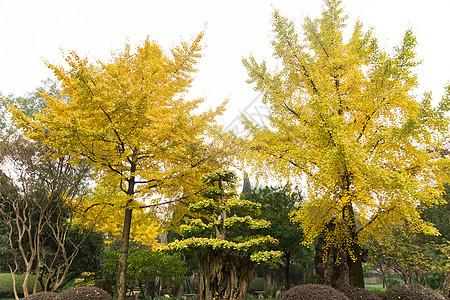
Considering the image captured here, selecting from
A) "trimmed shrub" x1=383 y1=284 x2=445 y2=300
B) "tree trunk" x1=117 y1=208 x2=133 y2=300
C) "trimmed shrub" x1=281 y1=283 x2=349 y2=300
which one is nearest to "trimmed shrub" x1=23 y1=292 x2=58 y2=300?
"tree trunk" x1=117 y1=208 x2=133 y2=300

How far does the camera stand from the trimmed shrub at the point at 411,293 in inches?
261

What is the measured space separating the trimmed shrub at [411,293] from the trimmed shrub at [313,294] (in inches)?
92.2

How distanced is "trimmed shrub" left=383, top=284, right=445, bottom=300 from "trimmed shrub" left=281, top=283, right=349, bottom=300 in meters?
2.34

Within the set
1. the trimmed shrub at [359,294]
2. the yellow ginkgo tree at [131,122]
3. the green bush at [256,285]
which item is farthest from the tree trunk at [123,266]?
the green bush at [256,285]

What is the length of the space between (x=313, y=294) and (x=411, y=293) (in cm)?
322

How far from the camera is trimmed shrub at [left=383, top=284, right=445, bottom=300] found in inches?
261

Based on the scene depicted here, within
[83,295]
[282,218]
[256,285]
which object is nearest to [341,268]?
[282,218]

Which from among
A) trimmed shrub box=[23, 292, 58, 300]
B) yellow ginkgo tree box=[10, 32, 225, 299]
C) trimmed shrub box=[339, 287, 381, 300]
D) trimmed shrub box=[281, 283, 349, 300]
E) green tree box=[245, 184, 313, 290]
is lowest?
trimmed shrub box=[339, 287, 381, 300]

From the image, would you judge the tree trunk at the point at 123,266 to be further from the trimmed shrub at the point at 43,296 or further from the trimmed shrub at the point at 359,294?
the trimmed shrub at the point at 359,294

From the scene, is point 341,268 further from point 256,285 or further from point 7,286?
point 7,286

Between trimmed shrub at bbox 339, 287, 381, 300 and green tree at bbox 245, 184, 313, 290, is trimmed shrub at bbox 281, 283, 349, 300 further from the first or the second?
green tree at bbox 245, 184, 313, 290

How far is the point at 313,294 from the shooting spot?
229 inches

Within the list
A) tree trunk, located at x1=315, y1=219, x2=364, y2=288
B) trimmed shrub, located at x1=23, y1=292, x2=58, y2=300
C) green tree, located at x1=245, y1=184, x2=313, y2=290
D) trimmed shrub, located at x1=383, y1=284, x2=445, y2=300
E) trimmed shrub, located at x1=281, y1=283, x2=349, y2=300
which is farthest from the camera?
green tree, located at x1=245, y1=184, x2=313, y2=290

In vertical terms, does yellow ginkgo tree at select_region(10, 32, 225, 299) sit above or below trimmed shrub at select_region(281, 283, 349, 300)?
above
